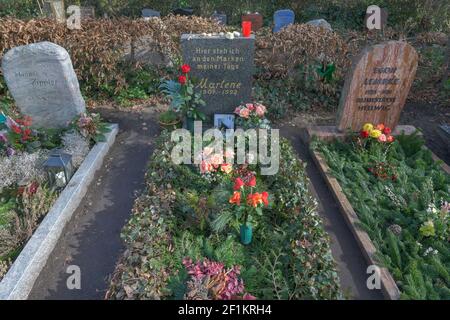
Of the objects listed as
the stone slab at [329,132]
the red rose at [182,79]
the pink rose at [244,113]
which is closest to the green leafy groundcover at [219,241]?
the pink rose at [244,113]

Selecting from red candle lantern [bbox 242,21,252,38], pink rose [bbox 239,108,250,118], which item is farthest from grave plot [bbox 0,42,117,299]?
red candle lantern [bbox 242,21,252,38]

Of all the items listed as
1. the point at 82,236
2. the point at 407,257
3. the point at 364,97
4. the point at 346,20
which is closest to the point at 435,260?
the point at 407,257

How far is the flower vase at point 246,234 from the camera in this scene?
13.8ft

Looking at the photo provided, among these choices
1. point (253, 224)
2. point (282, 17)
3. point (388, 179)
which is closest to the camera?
point (253, 224)

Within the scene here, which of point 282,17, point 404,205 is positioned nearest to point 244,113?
point 404,205

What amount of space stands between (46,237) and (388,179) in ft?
15.7

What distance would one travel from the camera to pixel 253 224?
4.24 meters

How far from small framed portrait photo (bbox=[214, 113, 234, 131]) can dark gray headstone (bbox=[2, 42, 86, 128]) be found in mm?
2496

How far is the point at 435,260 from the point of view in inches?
155

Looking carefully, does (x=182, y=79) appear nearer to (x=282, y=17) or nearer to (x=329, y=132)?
(x=329, y=132)

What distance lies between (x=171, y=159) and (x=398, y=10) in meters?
13.1

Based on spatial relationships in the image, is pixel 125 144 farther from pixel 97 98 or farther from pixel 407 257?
pixel 407 257

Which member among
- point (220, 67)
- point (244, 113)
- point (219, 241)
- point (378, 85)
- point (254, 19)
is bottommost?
point (219, 241)

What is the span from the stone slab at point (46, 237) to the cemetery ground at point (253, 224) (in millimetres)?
107
